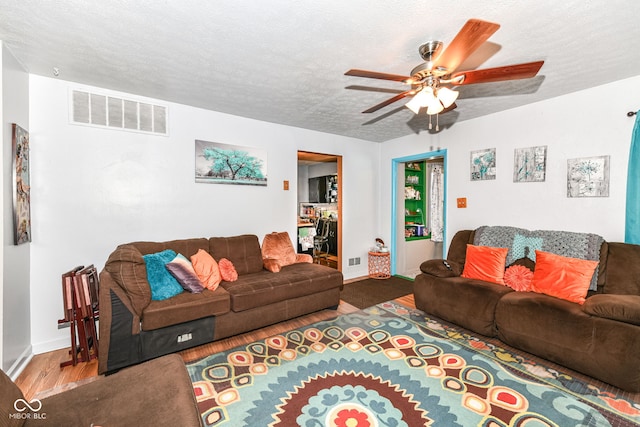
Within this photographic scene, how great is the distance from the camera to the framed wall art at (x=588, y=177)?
277cm

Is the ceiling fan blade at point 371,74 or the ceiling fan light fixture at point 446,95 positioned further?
the ceiling fan light fixture at point 446,95

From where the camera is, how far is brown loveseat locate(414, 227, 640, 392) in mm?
1982

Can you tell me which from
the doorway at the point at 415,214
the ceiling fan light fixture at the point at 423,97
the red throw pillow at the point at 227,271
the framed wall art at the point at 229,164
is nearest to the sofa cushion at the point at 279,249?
the red throw pillow at the point at 227,271

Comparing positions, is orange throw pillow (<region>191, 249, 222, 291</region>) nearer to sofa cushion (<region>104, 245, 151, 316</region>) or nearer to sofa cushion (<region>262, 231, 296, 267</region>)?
sofa cushion (<region>104, 245, 151, 316</region>)

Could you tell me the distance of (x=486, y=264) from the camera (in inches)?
123

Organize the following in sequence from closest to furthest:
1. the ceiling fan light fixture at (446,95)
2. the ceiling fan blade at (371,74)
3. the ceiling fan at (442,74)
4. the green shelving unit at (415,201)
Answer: the ceiling fan at (442,74)
the ceiling fan blade at (371,74)
the ceiling fan light fixture at (446,95)
the green shelving unit at (415,201)

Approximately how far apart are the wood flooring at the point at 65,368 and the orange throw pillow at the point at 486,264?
6.72 ft

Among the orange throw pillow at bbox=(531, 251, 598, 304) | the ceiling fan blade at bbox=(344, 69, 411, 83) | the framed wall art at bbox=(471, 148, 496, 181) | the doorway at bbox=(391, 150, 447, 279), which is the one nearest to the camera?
the ceiling fan blade at bbox=(344, 69, 411, 83)

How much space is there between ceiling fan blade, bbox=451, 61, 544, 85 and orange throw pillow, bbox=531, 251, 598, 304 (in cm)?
187

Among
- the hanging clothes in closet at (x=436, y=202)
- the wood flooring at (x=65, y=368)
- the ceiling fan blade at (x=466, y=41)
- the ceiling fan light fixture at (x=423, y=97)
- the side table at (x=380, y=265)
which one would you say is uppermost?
the ceiling fan blade at (x=466, y=41)

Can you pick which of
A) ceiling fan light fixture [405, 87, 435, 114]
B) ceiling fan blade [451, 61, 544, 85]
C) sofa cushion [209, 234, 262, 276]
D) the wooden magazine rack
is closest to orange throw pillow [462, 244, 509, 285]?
ceiling fan blade [451, 61, 544, 85]

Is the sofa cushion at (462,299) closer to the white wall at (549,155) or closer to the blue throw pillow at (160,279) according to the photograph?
the white wall at (549,155)

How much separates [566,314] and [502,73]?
6.52ft

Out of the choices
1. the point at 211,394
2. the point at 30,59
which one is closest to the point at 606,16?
the point at 211,394
